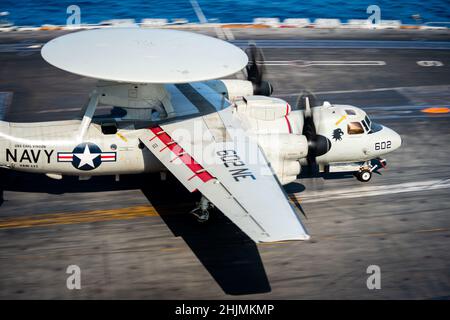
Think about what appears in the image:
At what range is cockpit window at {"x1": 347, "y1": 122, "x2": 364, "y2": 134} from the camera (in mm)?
35969

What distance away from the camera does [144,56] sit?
100.0 ft

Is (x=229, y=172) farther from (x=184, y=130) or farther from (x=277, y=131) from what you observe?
(x=277, y=131)

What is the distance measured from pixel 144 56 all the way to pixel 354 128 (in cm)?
1293

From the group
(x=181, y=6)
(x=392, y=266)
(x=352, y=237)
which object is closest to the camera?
(x=392, y=266)

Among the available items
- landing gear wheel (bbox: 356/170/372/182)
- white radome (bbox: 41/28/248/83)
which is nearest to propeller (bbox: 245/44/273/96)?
white radome (bbox: 41/28/248/83)

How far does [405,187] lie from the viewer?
37.2 meters

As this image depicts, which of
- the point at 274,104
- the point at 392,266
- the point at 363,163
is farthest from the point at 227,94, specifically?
the point at 392,266

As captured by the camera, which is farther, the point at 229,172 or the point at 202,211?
the point at 202,211

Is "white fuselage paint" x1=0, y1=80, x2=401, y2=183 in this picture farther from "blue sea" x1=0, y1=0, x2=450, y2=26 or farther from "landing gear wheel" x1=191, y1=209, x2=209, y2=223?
"blue sea" x1=0, y1=0, x2=450, y2=26

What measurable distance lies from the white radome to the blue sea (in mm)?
46717

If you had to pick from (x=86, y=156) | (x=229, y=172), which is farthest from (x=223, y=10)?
(x=229, y=172)

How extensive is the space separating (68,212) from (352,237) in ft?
49.2

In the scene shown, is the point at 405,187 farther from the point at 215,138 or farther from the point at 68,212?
the point at 68,212

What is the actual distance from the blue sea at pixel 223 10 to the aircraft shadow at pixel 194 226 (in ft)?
149
